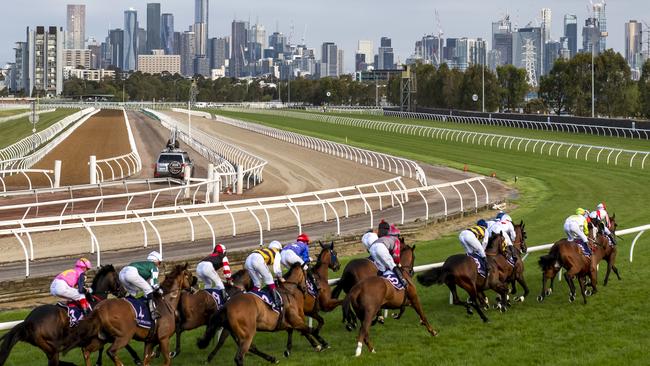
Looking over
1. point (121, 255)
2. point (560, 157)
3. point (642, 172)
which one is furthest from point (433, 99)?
point (121, 255)

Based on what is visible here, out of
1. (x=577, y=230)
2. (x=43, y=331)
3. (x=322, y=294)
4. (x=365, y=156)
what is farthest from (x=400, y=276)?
(x=365, y=156)

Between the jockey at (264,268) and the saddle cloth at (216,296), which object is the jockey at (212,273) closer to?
the saddle cloth at (216,296)

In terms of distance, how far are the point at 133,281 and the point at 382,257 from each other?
9.90 feet

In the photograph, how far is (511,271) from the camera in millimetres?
12648

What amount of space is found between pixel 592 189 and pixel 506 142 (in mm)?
19113

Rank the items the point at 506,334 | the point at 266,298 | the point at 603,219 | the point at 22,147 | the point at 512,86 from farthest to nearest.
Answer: the point at 512,86, the point at 22,147, the point at 603,219, the point at 506,334, the point at 266,298

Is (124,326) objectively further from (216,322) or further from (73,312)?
(216,322)

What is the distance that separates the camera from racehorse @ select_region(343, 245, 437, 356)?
34.1 ft

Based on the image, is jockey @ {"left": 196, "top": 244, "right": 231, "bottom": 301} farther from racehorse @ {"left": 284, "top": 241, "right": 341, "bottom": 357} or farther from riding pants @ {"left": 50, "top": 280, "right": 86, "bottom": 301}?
riding pants @ {"left": 50, "top": 280, "right": 86, "bottom": 301}

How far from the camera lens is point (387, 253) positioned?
11.2m

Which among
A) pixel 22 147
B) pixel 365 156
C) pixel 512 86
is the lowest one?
pixel 365 156

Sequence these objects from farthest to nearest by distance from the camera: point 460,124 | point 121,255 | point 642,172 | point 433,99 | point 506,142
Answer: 1. point 433,99
2. point 460,124
3. point 506,142
4. point 642,172
5. point 121,255

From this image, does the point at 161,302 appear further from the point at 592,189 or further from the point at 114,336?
the point at 592,189

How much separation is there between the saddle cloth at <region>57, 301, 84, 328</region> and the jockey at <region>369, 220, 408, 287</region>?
3.58 m
